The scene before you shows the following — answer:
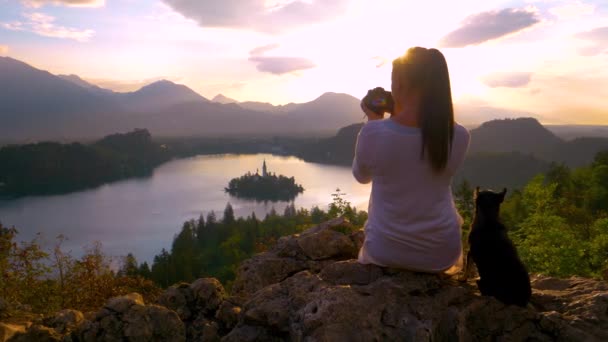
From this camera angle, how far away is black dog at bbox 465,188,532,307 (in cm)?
235

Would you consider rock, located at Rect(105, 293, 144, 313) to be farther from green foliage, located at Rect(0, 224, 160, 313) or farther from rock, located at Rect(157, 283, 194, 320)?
green foliage, located at Rect(0, 224, 160, 313)

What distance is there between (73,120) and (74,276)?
217 m

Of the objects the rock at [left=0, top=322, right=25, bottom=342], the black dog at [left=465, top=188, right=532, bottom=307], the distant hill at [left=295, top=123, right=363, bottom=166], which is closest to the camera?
the black dog at [left=465, top=188, right=532, bottom=307]

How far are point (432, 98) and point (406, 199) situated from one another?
1.91 ft

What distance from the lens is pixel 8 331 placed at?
113 inches

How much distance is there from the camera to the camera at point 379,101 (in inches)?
98.0

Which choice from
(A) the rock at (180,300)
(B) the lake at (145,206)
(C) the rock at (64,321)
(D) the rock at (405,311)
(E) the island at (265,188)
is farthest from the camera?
(E) the island at (265,188)

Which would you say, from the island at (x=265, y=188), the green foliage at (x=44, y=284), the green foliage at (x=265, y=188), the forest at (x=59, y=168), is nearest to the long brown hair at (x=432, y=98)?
the green foliage at (x=44, y=284)

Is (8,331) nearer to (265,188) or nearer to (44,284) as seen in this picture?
(44,284)

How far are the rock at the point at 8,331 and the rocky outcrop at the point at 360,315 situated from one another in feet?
0.10

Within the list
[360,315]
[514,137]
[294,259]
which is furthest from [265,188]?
[360,315]

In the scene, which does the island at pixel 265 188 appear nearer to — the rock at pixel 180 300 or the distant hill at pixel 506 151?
the distant hill at pixel 506 151

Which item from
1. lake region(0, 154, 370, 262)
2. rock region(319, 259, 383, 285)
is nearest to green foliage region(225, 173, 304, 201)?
lake region(0, 154, 370, 262)

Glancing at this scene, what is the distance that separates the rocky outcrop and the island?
59.1 metres
